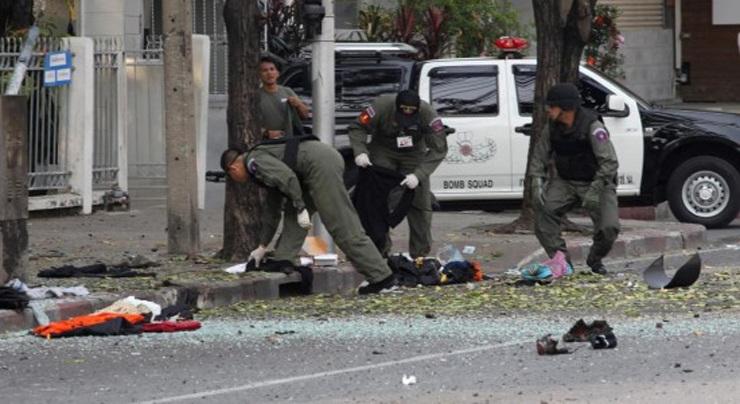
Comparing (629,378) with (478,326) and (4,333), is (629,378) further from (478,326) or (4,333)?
(4,333)

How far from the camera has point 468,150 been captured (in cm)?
1839

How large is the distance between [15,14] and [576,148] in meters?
8.07

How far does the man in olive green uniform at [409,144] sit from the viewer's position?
1463 centimetres

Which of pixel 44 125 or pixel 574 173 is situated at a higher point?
pixel 44 125

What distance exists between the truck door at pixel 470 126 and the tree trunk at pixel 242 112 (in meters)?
4.09

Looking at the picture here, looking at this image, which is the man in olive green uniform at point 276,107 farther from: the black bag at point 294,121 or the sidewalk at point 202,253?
the sidewalk at point 202,253

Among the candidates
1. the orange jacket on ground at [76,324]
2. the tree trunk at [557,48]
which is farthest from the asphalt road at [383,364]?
the tree trunk at [557,48]

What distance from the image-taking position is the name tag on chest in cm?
1479

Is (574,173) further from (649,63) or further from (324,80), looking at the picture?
(649,63)

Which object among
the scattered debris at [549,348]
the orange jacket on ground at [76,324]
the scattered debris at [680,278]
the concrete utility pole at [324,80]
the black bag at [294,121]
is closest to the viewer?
the scattered debris at [549,348]

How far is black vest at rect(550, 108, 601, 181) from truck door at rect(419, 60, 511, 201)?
4150mm

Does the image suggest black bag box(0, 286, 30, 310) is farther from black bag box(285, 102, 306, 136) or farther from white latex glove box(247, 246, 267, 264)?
black bag box(285, 102, 306, 136)

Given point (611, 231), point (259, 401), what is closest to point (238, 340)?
point (259, 401)

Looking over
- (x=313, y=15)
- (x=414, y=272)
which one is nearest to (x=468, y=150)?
(x=313, y=15)
